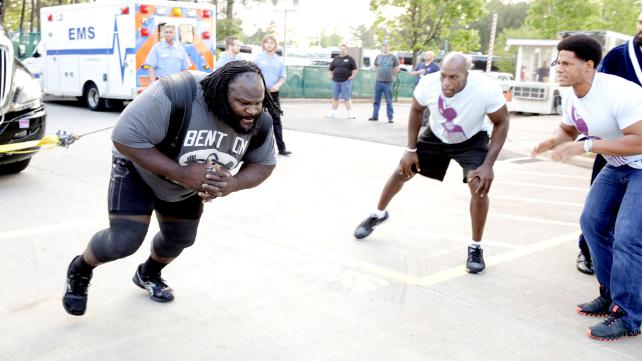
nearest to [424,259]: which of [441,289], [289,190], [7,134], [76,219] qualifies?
[441,289]

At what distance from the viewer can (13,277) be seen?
4020 mm

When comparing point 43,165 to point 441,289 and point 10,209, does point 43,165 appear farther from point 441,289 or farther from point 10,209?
point 441,289

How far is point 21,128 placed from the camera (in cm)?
667

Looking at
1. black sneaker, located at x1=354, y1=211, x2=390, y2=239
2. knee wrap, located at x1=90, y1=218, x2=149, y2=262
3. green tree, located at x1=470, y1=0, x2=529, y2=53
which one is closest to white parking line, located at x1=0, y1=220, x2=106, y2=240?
knee wrap, located at x1=90, y1=218, x2=149, y2=262

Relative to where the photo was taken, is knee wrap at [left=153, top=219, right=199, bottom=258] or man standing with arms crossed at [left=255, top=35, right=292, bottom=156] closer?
knee wrap at [left=153, top=219, right=199, bottom=258]

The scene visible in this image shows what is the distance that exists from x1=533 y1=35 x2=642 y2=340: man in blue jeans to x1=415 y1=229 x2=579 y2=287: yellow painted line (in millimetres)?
1046

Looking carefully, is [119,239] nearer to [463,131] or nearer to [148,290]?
[148,290]

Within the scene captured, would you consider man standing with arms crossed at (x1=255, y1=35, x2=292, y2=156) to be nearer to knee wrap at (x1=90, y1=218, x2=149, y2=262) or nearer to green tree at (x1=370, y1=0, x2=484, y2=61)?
knee wrap at (x1=90, y1=218, x2=149, y2=262)

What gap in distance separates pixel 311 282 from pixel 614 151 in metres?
1.99

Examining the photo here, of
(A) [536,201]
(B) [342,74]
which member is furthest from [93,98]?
(A) [536,201]

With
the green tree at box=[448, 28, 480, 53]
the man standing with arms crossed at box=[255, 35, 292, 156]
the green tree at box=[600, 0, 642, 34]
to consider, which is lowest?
the man standing with arms crossed at box=[255, 35, 292, 156]

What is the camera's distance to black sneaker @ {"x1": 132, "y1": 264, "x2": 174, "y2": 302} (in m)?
3.73

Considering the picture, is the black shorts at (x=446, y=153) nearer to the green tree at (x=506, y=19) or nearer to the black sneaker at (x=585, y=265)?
the black sneaker at (x=585, y=265)

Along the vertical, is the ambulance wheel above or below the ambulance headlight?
below
